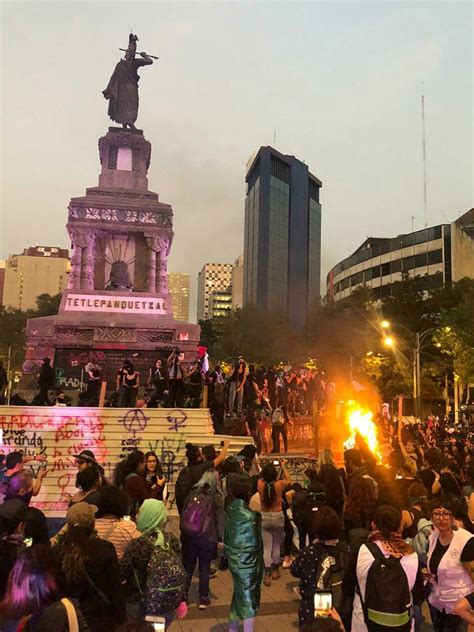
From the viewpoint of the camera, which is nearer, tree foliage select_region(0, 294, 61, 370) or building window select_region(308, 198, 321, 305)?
tree foliage select_region(0, 294, 61, 370)

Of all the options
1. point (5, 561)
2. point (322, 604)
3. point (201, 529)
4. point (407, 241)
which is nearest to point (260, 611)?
point (201, 529)

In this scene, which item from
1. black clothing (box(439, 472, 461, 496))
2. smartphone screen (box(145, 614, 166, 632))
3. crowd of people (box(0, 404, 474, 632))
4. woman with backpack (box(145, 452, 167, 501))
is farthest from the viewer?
black clothing (box(439, 472, 461, 496))

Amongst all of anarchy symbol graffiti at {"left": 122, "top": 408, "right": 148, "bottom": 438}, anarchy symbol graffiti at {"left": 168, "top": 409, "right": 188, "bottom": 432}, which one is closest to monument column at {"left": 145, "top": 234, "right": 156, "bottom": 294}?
anarchy symbol graffiti at {"left": 168, "top": 409, "right": 188, "bottom": 432}

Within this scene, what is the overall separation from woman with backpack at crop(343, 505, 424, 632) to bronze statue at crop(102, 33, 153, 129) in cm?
3696

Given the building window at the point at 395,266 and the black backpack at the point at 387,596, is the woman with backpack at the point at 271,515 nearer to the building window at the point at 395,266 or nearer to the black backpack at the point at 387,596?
the black backpack at the point at 387,596

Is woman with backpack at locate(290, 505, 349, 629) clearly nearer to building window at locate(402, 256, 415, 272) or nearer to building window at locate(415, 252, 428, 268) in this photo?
building window at locate(415, 252, 428, 268)

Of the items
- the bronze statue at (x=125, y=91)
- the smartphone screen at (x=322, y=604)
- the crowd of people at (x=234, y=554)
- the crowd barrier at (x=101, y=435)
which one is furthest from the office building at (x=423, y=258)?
the smartphone screen at (x=322, y=604)

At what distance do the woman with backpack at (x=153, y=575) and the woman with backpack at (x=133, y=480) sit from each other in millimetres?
1121

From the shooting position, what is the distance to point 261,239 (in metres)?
146

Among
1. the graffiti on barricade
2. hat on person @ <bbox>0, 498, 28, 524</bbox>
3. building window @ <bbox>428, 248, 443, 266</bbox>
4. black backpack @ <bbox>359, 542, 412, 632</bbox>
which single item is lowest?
the graffiti on barricade

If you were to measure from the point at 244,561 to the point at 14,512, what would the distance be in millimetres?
2399

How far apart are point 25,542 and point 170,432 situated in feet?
36.8

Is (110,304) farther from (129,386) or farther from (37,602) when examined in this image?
(37,602)

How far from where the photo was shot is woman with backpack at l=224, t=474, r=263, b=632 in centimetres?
579
